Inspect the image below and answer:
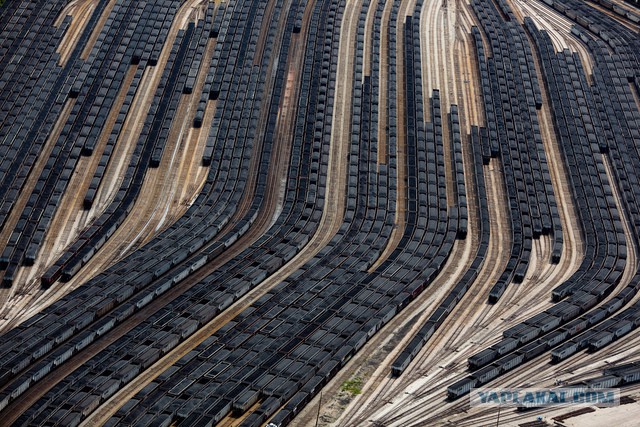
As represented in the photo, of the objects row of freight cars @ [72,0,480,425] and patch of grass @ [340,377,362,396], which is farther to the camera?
patch of grass @ [340,377,362,396]

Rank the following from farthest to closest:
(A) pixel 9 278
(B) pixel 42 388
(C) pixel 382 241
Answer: (C) pixel 382 241 < (A) pixel 9 278 < (B) pixel 42 388

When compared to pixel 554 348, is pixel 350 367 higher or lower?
lower

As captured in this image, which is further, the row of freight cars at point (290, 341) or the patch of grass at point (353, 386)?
the patch of grass at point (353, 386)

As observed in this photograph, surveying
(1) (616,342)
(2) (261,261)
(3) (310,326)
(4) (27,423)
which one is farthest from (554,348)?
(4) (27,423)

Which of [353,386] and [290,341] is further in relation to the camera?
[290,341]

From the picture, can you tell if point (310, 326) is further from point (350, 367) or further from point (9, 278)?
point (9, 278)

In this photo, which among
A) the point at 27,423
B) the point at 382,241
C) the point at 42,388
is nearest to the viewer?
the point at 27,423

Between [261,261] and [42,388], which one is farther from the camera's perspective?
[261,261]

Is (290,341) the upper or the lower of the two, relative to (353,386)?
upper
